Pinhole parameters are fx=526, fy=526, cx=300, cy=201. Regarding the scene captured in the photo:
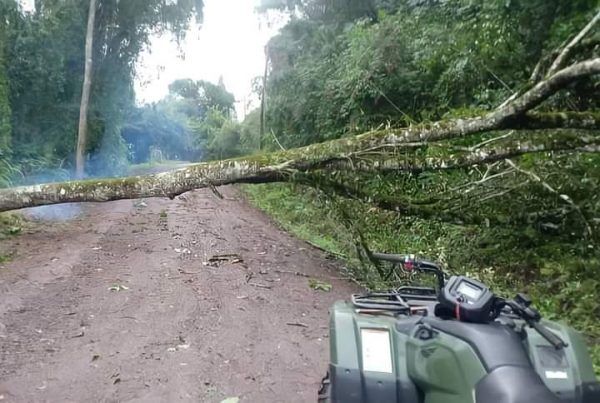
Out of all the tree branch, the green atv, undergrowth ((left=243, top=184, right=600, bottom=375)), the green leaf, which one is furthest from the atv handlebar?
the green leaf

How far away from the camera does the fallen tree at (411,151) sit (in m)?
5.41

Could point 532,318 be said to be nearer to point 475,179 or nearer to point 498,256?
point 475,179

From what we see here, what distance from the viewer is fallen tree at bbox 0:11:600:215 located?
541 centimetres

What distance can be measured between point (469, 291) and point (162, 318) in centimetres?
408

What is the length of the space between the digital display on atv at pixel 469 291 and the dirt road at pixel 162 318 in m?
Answer: 2.14

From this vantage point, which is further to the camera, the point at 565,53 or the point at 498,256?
the point at 498,256

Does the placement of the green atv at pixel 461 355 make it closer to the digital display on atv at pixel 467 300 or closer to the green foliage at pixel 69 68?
the digital display on atv at pixel 467 300

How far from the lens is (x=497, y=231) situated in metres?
6.93

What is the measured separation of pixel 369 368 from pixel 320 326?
11.6 ft

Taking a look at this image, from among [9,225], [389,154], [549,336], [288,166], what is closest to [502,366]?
[549,336]

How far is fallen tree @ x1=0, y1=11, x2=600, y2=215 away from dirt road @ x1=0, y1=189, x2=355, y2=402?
1095 millimetres

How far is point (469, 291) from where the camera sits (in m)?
1.95

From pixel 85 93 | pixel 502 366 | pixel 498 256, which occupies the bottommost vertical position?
pixel 498 256

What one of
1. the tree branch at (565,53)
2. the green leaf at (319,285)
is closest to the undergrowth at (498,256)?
the green leaf at (319,285)
